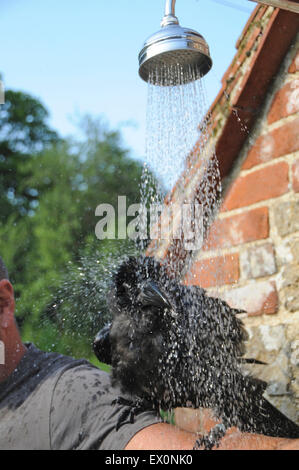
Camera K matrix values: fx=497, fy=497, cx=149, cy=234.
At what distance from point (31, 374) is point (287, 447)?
74 cm

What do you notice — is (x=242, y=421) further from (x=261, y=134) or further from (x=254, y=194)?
(x=261, y=134)

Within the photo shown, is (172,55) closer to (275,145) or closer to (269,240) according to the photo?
(275,145)

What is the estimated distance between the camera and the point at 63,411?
3.96ft

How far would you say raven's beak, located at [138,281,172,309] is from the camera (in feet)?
4.64

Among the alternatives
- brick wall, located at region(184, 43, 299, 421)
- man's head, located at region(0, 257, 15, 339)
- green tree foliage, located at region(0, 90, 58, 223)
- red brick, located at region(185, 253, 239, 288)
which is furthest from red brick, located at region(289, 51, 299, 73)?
green tree foliage, located at region(0, 90, 58, 223)

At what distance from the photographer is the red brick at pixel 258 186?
1.57m

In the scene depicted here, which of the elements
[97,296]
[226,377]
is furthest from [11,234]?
[226,377]

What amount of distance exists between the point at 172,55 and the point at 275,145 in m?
0.51

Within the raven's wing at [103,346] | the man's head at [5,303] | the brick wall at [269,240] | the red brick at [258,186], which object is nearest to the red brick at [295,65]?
the brick wall at [269,240]

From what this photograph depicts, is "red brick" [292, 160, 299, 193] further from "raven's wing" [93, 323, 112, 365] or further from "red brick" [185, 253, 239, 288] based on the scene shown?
"raven's wing" [93, 323, 112, 365]

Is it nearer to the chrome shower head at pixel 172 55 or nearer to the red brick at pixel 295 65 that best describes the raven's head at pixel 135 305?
the chrome shower head at pixel 172 55

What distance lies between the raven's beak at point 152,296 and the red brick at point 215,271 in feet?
1.16

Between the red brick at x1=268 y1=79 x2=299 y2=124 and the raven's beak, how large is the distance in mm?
687

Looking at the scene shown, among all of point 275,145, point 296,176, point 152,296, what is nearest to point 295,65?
point 275,145
